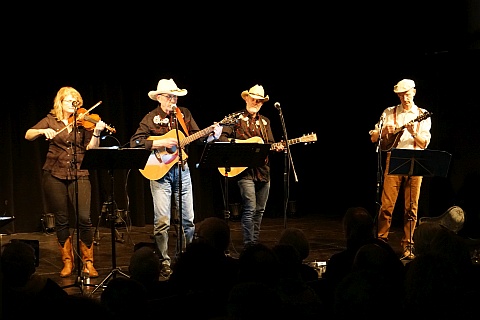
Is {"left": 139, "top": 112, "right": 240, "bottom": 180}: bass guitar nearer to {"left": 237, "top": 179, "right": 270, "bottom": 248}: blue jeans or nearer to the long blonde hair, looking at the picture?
the long blonde hair

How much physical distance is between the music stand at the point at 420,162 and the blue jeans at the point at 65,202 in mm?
3723

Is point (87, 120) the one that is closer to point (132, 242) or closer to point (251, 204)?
point (251, 204)

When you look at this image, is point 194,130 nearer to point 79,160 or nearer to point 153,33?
point 79,160

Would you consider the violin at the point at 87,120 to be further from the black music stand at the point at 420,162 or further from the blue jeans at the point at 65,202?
the black music stand at the point at 420,162

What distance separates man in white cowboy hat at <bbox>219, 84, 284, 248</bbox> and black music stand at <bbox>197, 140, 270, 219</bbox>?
84cm

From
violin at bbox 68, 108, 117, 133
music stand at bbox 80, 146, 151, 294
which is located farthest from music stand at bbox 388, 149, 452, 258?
violin at bbox 68, 108, 117, 133

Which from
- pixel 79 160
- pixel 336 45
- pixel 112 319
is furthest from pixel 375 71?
pixel 112 319

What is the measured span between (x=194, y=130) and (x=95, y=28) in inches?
149

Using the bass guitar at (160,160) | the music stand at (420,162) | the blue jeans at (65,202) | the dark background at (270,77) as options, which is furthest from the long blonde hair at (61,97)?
the music stand at (420,162)

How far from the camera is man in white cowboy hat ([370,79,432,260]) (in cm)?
931

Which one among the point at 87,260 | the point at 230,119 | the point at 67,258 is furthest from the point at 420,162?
the point at 67,258

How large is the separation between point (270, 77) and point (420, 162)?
536 cm

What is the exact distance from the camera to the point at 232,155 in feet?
25.7

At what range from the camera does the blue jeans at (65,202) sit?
804 centimetres
